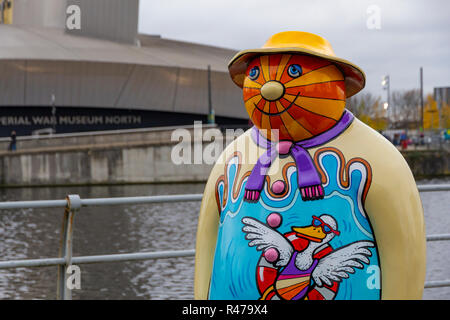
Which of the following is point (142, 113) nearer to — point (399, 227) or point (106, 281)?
point (106, 281)

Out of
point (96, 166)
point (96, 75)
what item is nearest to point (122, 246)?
point (96, 166)

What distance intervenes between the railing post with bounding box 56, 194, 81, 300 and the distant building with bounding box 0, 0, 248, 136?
1496 inches

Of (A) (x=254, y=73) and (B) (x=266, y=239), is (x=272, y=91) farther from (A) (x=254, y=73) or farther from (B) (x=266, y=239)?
(B) (x=266, y=239)

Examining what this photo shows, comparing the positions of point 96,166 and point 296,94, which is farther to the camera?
point 96,166

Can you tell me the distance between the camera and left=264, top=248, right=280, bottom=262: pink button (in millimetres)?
3025

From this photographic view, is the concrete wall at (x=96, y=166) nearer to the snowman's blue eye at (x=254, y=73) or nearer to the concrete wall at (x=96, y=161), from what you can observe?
the concrete wall at (x=96, y=161)

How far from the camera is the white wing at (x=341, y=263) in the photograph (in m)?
3.00

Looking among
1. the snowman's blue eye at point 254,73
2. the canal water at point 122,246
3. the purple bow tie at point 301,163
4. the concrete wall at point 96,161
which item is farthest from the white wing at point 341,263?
Result: the concrete wall at point 96,161

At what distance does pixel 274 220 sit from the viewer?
3.04m

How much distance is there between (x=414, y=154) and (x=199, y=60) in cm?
1636

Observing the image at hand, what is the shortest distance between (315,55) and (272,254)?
2.64ft

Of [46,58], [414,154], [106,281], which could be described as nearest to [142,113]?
[46,58]

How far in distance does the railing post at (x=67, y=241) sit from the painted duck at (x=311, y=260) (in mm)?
1549
